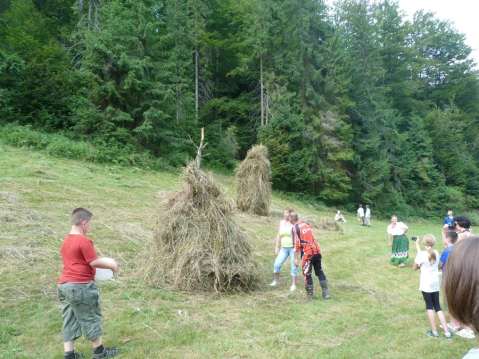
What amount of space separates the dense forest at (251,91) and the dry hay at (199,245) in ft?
49.2

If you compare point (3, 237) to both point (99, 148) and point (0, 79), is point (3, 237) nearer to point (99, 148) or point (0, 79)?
point (99, 148)

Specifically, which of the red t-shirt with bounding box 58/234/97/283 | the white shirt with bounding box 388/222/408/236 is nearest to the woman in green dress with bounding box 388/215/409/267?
the white shirt with bounding box 388/222/408/236

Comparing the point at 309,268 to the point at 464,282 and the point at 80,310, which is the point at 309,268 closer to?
the point at 80,310

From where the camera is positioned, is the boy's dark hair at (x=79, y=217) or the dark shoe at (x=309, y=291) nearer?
the boy's dark hair at (x=79, y=217)

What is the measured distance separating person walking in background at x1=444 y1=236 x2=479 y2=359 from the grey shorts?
12.5 feet

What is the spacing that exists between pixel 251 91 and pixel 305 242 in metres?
26.8

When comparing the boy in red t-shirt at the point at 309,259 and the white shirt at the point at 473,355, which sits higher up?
the white shirt at the point at 473,355

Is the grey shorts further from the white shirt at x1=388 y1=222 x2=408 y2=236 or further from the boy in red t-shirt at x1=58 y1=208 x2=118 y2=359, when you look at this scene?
the white shirt at x1=388 y1=222 x2=408 y2=236

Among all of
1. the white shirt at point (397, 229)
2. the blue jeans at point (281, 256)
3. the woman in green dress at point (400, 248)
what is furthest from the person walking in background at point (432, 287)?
the white shirt at point (397, 229)

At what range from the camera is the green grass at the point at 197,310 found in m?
5.00

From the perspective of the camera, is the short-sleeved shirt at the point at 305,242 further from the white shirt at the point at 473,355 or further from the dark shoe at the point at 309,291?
the white shirt at the point at 473,355

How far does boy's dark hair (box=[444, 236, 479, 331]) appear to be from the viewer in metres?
1.49

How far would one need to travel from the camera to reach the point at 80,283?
4.28m

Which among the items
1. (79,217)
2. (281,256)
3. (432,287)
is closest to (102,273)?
(79,217)
